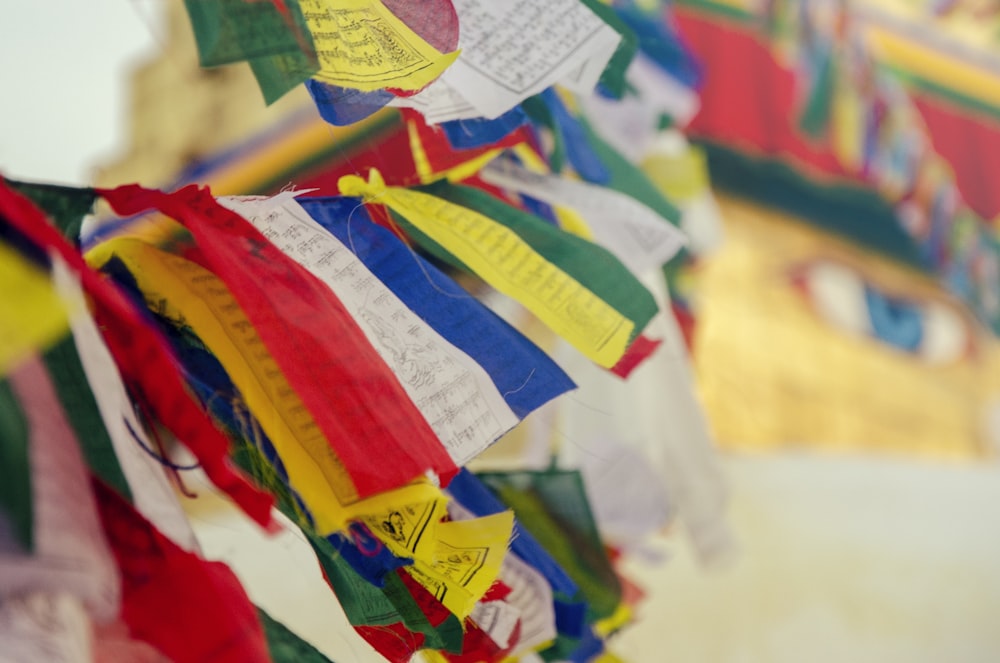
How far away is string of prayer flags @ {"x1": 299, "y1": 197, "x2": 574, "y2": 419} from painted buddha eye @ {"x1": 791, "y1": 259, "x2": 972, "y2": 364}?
1894 millimetres

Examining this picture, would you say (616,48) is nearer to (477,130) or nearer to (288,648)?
(477,130)

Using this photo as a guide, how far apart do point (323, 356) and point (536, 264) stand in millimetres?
150

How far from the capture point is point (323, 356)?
1.51ft

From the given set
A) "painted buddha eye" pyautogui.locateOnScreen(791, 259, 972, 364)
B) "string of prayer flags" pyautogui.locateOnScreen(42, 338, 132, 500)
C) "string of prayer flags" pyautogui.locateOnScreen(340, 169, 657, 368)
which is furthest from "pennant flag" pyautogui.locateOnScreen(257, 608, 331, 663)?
"painted buddha eye" pyautogui.locateOnScreen(791, 259, 972, 364)

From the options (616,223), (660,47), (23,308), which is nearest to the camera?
(23,308)

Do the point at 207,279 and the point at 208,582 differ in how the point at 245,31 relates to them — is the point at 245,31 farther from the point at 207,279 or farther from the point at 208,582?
the point at 208,582

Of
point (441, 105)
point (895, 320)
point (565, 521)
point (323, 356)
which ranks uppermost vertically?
point (441, 105)

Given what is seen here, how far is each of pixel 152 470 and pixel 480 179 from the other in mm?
272

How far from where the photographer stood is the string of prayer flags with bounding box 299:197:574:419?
49cm

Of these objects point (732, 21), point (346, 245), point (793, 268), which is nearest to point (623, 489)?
point (346, 245)

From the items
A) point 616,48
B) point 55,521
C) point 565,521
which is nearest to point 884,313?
point 565,521

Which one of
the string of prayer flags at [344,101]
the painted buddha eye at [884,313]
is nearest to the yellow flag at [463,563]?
the string of prayer flags at [344,101]

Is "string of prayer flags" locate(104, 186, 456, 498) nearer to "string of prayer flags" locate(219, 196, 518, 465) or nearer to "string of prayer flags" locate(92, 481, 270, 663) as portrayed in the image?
"string of prayer flags" locate(219, 196, 518, 465)

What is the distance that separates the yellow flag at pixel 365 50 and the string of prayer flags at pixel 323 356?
0.09 meters
